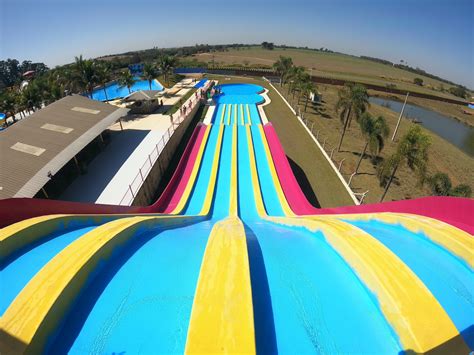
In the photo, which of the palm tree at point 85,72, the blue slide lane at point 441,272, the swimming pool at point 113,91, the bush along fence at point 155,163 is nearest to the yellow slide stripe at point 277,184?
the blue slide lane at point 441,272

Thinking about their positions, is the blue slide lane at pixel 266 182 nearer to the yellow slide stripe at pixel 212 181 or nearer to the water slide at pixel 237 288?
the yellow slide stripe at pixel 212 181

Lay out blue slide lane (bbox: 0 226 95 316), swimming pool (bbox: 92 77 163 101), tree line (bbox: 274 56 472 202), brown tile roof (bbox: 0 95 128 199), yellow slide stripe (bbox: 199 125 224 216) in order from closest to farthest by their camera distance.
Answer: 1. blue slide lane (bbox: 0 226 95 316)
2. yellow slide stripe (bbox: 199 125 224 216)
3. brown tile roof (bbox: 0 95 128 199)
4. tree line (bbox: 274 56 472 202)
5. swimming pool (bbox: 92 77 163 101)

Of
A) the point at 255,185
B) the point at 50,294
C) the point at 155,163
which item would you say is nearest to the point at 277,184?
the point at 255,185

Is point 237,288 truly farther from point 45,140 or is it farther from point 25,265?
point 45,140

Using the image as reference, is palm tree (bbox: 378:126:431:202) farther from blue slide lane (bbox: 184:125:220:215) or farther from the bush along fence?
the bush along fence

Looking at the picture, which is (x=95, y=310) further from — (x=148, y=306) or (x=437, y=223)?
(x=437, y=223)

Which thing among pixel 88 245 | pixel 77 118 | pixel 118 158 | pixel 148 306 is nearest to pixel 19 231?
pixel 88 245

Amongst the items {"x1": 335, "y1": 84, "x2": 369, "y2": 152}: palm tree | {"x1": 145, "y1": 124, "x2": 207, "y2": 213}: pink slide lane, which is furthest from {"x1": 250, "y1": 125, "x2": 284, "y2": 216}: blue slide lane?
{"x1": 335, "y1": 84, "x2": 369, "y2": 152}: palm tree
